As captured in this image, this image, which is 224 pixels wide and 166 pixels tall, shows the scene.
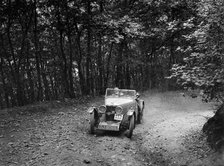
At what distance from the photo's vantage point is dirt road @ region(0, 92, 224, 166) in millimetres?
9414

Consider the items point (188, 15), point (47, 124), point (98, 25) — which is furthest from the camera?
point (188, 15)

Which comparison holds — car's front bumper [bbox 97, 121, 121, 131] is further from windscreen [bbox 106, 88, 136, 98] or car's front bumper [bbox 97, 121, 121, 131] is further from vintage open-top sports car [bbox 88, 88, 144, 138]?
windscreen [bbox 106, 88, 136, 98]

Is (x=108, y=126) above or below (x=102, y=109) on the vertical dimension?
below

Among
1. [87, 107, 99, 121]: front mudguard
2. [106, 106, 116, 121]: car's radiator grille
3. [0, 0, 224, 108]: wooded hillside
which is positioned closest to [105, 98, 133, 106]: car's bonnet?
[106, 106, 116, 121]: car's radiator grille

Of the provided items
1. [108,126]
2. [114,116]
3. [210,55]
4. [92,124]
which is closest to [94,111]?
[92,124]

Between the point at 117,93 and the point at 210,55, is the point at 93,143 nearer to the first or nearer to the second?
the point at 117,93

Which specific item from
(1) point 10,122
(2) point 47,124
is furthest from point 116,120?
(1) point 10,122

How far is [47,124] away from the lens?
538 inches

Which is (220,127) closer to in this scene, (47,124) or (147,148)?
(147,148)

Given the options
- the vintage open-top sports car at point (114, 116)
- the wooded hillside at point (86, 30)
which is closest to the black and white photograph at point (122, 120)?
the vintage open-top sports car at point (114, 116)

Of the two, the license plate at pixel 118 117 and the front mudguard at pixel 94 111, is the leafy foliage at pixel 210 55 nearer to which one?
the license plate at pixel 118 117

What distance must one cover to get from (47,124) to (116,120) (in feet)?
11.5

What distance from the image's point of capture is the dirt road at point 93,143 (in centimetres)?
941

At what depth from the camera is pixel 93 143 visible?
11.1 meters
